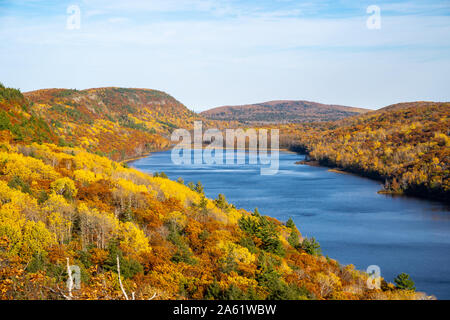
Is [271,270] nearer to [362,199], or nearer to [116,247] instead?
[116,247]

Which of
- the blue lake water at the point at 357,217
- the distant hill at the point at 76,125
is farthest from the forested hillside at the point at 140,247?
the distant hill at the point at 76,125

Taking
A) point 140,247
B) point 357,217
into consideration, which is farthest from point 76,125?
point 140,247

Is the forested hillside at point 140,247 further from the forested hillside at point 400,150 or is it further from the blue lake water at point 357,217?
the forested hillside at point 400,150

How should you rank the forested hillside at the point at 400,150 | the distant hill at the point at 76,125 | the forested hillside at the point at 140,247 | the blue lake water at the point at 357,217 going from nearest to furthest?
1. the forested hillside at the point at 140,247
2. the blue lake water at the point at 357,217
3. the distant hill at the point at 76,125
4. the forested hillside at the point at 400,150

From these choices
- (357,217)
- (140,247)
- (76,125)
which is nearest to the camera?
(140,247)

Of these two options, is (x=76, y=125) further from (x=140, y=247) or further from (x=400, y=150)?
(x=140, y=247)
